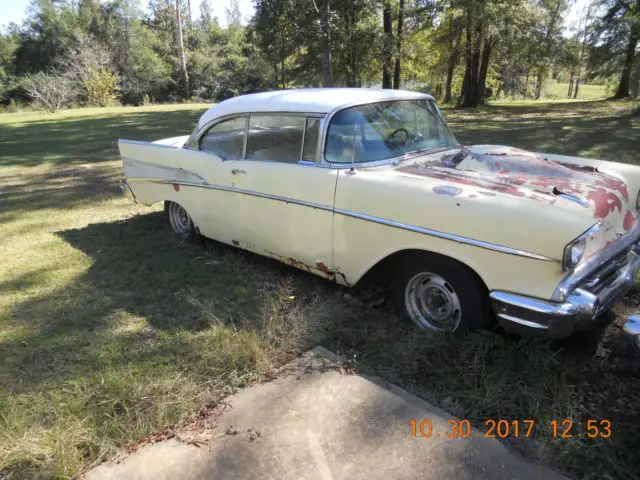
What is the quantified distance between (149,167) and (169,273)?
1.41m

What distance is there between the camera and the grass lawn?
2.31 meters

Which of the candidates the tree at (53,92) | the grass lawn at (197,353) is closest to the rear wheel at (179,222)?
the grass lawn at (197,353)

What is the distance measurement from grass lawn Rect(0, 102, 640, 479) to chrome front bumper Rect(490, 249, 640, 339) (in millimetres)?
266

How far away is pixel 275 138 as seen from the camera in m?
3.95

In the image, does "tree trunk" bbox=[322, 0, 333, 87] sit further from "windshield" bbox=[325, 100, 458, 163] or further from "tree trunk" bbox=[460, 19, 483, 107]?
"windshield" bbox=[325, 100, 458, 163]

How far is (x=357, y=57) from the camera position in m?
23.7

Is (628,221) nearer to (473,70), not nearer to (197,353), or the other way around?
(197,353)

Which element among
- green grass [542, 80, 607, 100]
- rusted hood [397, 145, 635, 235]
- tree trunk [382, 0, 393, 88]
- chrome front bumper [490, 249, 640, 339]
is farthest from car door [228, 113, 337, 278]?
green grass [542, 80, 607, 100]

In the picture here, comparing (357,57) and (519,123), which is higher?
(357,57)

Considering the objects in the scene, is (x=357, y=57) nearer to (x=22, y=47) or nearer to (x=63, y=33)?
(x=63, y=33)

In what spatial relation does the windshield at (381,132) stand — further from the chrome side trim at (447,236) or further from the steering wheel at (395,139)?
the chrome side trim at (447,236)

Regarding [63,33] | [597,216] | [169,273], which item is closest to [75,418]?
[169,273]

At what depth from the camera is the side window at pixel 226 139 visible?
427cm

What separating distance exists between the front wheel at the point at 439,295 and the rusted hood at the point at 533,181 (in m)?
0.47
